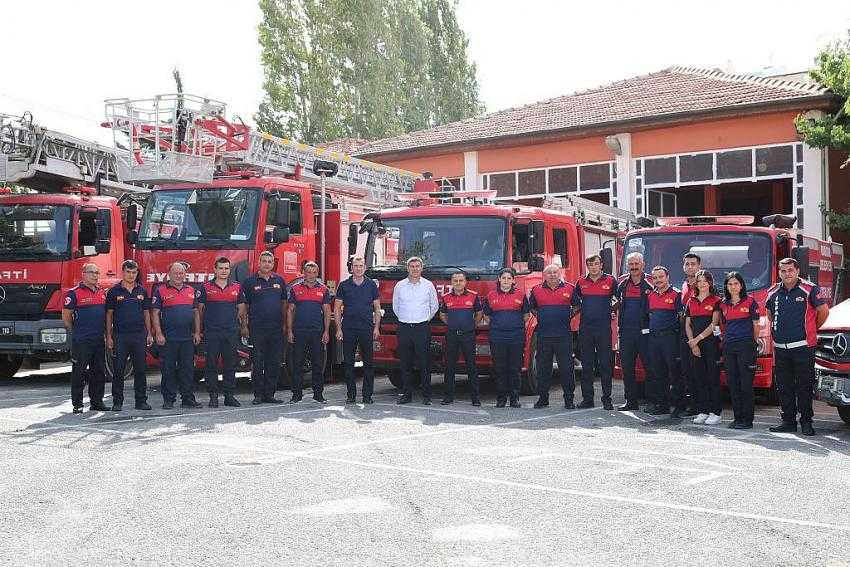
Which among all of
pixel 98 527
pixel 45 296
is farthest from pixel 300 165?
pixel 98 527

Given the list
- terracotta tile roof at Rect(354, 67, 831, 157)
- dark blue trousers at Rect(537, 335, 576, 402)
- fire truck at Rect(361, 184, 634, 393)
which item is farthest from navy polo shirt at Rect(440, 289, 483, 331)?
terracotta tile roof at Rect(354, 67, 831, 157)

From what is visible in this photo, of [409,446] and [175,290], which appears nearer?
[409,446]

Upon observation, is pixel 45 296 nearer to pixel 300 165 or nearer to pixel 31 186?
pixel 31 186

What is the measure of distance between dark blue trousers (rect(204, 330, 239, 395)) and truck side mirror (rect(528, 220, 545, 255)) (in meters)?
3.60

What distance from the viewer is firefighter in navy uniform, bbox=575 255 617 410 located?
38.1 ft

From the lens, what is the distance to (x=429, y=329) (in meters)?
12.1

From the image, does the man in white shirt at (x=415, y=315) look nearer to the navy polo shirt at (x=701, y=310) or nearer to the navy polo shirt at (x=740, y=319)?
the navy polo shirt at (x=701, y=310)

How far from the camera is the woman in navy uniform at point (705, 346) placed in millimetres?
10570

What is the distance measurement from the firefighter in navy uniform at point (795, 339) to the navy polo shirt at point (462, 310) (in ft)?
11.1

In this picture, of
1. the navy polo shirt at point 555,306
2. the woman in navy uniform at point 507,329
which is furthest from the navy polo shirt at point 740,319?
the woman in navy uniform at point 507,329

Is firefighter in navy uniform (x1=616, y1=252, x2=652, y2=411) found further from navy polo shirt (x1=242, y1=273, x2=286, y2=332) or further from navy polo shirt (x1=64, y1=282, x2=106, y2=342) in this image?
navy polo shirt (x1=64, y1=282, x2=106, y2=342)

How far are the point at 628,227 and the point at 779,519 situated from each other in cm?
1116

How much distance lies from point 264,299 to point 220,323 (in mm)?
563

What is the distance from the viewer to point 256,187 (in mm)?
13234
